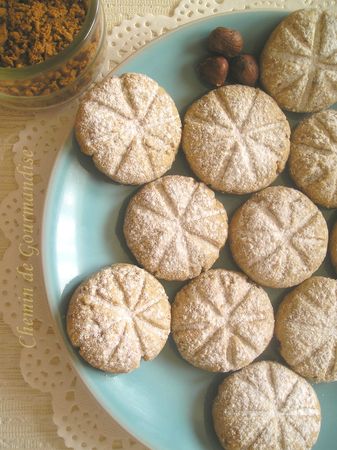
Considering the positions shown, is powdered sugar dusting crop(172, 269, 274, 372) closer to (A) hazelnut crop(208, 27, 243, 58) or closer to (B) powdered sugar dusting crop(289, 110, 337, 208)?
(B) powdered sugar dusting crop(289, 110, 337, 208)

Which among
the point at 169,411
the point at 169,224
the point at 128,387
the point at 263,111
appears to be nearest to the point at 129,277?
the point at 169,224

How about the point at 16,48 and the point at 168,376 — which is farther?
the point at 168,376

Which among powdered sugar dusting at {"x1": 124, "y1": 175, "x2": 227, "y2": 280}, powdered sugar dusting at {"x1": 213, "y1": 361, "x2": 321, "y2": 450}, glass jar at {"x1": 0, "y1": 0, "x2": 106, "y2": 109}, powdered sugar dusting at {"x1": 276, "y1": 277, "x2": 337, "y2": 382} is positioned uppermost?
glass jar at {"x1": 0, "y1": 0, "x2": 106, "y2": 109}

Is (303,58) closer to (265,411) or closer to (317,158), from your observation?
(317,158)

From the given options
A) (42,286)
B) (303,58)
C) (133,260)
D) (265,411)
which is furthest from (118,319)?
(303,58)

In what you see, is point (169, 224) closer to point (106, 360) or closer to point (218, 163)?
point (218, 163)

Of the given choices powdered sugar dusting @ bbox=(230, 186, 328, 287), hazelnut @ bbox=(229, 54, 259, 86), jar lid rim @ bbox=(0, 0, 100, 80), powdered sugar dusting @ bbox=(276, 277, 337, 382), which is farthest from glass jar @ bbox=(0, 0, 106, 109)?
powdered sugar dusting @ bbox=(276, 277, 337, 382)
